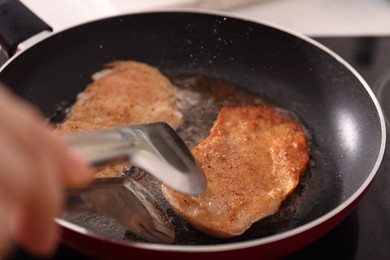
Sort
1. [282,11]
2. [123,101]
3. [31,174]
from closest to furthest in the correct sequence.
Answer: [31,174] < [123,101] < [282,11]

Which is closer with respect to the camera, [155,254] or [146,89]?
[155,254]

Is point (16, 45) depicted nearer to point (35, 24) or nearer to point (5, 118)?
point (35, 24)

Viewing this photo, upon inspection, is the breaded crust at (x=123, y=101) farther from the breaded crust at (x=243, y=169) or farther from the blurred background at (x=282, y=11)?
the blurred background at (x=282, y=11)

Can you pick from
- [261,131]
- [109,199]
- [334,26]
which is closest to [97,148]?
[109,199]

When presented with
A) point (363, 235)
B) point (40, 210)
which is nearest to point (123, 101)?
point (363, 235)

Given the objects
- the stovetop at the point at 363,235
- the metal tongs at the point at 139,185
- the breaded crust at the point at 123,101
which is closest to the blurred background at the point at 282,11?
the breaded crust at the point at 123,101

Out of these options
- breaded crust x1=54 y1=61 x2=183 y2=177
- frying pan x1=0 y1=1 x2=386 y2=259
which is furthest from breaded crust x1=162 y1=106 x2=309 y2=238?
breaded crust x1=54 y1=61 x2=183 y2=177

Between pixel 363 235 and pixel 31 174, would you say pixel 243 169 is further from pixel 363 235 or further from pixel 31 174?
pixel 31 174
